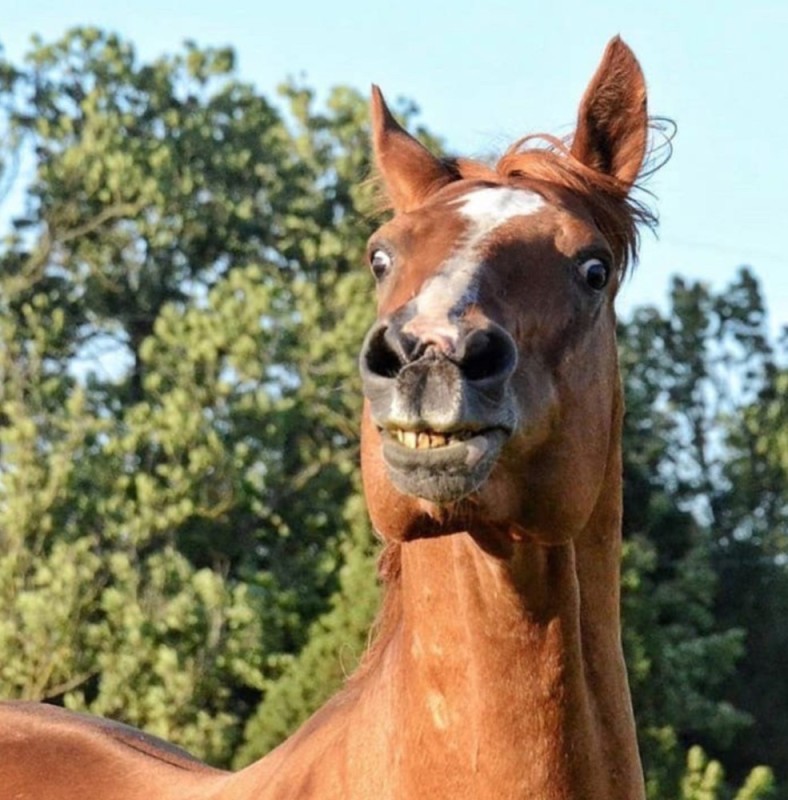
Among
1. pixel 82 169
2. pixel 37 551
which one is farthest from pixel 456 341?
pixel 82 169

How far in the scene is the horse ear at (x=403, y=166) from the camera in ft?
14.5

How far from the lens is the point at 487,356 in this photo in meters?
3.44

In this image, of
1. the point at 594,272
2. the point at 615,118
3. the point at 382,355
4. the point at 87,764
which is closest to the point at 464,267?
the point at 382,355

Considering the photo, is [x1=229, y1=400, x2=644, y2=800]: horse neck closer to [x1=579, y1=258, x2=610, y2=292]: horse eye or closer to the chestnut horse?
the chestnut horse

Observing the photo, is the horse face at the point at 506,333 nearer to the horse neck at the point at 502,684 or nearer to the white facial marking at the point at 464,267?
the white facial marking at the point at 464,267

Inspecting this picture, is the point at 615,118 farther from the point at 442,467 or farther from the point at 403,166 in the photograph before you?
the point at 442,467

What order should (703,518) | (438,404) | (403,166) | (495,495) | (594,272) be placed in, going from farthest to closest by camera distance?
(703,518) < (403,166) < (594,272) < (495,495) < (438,404)

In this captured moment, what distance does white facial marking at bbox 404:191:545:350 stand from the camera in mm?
3402

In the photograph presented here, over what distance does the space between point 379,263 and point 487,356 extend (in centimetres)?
67

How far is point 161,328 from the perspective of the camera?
2419cm

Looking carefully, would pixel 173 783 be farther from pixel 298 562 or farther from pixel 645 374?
pixel 645 374

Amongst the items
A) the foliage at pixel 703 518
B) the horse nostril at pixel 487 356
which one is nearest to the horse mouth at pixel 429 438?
the horse nostril at pixel 487 356

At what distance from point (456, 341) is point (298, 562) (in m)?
20.6

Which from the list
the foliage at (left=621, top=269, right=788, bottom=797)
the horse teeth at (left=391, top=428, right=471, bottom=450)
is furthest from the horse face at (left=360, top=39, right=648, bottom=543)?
the foliage at (left=621, top=269, right=788, bottom=797)
